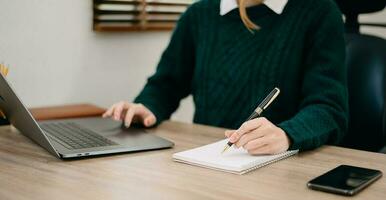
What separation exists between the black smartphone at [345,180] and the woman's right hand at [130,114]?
1.77 ft

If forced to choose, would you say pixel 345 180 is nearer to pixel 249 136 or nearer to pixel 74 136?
pixel 249 136

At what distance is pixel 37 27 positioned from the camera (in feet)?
5.19

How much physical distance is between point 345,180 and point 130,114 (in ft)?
1.97

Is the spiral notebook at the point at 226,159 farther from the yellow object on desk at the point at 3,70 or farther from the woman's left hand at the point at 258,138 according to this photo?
the yellow object on desk at the point at 3,70

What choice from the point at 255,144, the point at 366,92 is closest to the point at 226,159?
the point at 255,144

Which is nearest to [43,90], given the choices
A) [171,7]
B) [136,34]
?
[136,34]

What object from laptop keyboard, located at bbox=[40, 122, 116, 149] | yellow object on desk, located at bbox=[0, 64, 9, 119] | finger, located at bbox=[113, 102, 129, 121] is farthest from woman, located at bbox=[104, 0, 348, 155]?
yellow object on desk, located at bbox=[0, 64, 9, 119]

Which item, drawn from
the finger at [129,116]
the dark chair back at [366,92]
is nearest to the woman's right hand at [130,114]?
the finger at [129,116]

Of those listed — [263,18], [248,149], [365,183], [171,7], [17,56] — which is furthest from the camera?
[171,7]

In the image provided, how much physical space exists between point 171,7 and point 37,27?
57cm

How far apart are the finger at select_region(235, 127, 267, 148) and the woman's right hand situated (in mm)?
381

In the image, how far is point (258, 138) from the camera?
3.29 feet

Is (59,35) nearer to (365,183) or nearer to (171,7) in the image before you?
(171,7)

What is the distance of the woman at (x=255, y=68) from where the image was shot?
1227 millimetres
